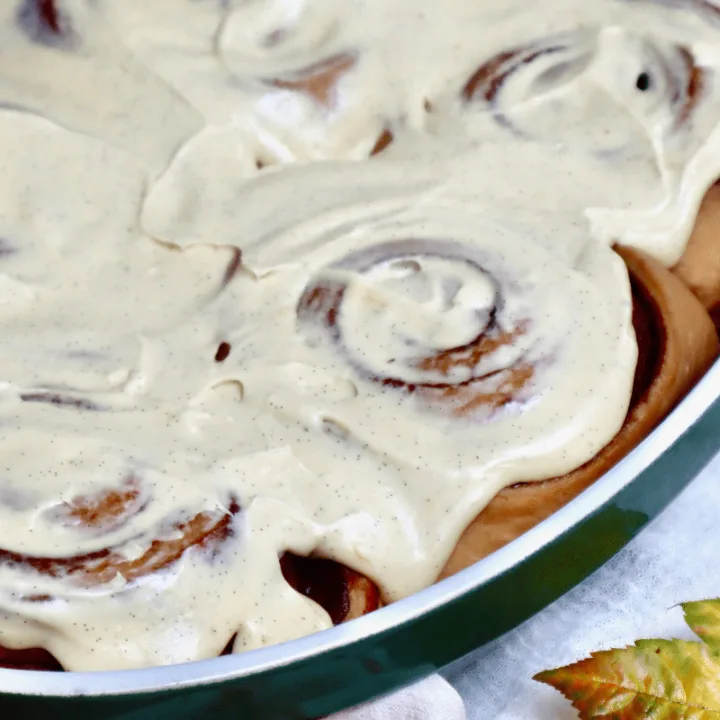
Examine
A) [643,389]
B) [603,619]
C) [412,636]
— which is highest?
[643,389]

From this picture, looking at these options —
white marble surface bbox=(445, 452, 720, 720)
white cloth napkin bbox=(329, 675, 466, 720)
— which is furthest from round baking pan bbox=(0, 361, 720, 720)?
white marble surface bbox=(445, 452, 720, 720)

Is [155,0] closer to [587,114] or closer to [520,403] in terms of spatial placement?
→ [587,114]

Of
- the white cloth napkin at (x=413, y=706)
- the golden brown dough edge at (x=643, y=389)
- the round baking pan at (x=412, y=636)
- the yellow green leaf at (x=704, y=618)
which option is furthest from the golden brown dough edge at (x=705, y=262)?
the white cloth napkin at (x=413, y=706)

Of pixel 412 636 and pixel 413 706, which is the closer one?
pixel 412 636

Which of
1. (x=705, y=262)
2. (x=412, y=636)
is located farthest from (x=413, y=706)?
(x=705, y=262)

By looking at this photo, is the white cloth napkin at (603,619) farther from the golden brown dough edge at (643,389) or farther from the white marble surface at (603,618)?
the golden brown dough edge at (643,389)

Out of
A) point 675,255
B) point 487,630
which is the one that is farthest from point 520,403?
point 675,255

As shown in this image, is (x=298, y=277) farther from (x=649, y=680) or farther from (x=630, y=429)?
(x=649, y=680)
